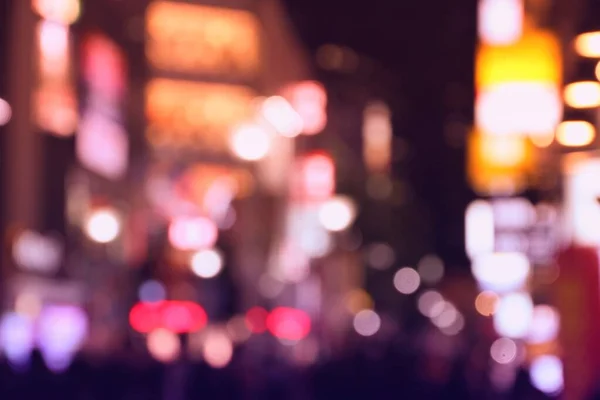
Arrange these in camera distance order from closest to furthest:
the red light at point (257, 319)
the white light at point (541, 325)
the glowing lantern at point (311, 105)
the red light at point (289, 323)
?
1. the white light at point (541, 325)
2. the red light at point (257, 319)
3. the red light at point (289, 323)
4. the glowing lantern at point (311, 105)

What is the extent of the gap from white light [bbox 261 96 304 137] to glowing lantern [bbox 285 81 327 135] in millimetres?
367

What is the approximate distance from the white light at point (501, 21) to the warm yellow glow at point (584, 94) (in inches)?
255

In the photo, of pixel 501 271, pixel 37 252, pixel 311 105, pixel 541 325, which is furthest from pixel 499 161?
pixel 311 105

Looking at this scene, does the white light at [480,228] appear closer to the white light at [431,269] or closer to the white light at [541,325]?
the white light at [431,269]

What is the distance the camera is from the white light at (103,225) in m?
19.4

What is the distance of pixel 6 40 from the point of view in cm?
1365

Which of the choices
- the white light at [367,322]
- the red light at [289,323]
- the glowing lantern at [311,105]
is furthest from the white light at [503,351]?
the glowing lantern at [311,105]

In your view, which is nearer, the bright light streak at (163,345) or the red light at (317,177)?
the bright light streak at (163,345)

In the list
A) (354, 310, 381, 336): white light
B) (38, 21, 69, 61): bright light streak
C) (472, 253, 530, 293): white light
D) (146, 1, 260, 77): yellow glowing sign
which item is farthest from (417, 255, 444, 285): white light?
(146, 1, 260, 77): yellow glowing sign

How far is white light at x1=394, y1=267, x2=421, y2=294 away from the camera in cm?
1862

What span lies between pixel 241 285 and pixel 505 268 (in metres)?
3.63

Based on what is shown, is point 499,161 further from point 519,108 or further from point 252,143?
point 252,143

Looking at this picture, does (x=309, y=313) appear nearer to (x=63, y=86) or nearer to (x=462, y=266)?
(x=462, y=266)

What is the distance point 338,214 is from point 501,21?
8370mm
